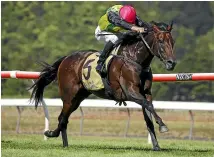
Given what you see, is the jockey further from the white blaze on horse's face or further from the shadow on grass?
the shadow on grass

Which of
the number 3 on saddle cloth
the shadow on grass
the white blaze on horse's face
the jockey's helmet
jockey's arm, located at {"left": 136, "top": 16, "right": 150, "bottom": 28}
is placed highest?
the jockey's helmet

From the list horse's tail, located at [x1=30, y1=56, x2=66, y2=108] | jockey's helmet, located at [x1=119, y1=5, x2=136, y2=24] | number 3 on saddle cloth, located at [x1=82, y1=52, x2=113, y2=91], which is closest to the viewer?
jockey's helmet, located at [x1=119, y1=5, x2=136, y2=24]

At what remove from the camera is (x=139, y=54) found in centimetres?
1077

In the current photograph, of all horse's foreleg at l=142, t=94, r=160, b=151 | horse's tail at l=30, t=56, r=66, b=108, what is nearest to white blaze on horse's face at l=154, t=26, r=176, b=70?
horse's foreleg at l=142, t=94, r=160, b=151

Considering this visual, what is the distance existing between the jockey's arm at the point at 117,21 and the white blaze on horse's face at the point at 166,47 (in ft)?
1.44

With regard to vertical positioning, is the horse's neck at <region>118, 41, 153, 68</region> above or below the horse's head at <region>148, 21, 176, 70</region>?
below

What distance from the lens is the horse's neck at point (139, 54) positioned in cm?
1074

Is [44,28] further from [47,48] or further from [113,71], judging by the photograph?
[113,71]

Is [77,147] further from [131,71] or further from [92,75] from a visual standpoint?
[131,71]

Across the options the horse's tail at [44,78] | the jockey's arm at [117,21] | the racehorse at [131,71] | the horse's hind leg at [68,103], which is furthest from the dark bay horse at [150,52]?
the horse's tail at [44,78]

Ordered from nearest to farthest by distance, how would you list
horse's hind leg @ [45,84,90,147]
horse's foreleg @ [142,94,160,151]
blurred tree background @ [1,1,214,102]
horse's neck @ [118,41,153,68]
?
1. horse's foreleg @ [142,94,160,151]
2. horse's neck @ [118,41,153,68]
3. horse's hind leg @ [45,84,90,147]
4. blurred tree background @ [1,1,214,102]

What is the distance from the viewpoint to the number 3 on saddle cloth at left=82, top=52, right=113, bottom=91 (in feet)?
36.3

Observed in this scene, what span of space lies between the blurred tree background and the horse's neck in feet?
83.9

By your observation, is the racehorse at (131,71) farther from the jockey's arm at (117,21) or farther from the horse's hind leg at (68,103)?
the jockey's arm at (117,21)
